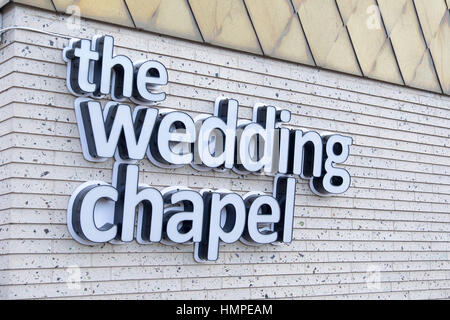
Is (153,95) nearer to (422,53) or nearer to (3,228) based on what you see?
(3,228)

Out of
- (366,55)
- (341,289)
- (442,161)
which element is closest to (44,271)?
(341,289)

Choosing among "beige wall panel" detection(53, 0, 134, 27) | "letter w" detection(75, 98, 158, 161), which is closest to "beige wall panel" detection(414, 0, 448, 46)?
"beige wall panel" detection(53, 0, 134, 27)

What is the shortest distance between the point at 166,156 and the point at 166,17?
1.36 metres

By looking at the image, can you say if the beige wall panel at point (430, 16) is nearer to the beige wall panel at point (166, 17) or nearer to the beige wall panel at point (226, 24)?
the beige wall panel at point (226, 24)

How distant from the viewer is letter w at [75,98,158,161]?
229 inches

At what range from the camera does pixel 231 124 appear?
673 centimetres

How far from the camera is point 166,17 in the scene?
654cm

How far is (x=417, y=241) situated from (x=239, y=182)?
3.01 meters

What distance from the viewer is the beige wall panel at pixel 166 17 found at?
6355 millimetres

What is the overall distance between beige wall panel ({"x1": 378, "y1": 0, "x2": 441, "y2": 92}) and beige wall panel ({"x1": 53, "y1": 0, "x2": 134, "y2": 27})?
144 inches

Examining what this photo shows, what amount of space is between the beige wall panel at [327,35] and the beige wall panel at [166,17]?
4.92 ft

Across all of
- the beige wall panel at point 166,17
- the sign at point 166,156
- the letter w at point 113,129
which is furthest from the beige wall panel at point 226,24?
the letter w at point 113,129

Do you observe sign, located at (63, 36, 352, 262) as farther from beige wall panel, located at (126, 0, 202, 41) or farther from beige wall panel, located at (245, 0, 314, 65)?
beige wall panel, located at (245, 0, 314, 65)

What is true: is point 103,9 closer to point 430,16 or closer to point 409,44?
point 409,44
